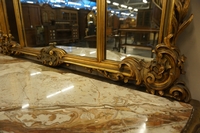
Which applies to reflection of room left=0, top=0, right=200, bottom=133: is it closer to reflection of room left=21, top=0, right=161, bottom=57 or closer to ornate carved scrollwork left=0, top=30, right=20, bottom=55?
reflection of room left=21, top=0, right=161, bottom=57

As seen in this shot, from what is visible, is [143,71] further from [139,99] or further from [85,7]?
[85,7]

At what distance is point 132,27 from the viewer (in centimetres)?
66

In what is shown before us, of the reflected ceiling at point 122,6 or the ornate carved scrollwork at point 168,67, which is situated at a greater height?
the reflected ceiling at point 122,6

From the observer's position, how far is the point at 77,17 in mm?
815

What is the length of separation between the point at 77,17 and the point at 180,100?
27.3 inches

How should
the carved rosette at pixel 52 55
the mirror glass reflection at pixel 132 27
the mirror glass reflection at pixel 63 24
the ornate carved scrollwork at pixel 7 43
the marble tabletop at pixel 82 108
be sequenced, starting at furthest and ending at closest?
the ornate carved scrollwork at pixel 7 43 < the carved rosette at pixel 52 55 < the mirror glass reflection at pixel 63 24 < the mirror glass reflection at pixel 132 27 < the marble tabletop at pixel 82 108

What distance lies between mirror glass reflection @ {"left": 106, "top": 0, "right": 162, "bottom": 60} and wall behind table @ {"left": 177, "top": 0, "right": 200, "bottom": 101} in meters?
0.11

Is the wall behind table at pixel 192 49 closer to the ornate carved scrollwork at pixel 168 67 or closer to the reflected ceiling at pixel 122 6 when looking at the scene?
the ornate carved scrollwork at pixel 168 67

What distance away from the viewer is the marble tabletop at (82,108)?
41cm

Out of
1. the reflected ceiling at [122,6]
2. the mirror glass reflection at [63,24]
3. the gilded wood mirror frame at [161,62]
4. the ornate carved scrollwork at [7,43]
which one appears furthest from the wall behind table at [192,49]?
the ornate carved scrollwork at [7,43]

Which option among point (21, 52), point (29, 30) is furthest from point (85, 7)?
point (21, 52)

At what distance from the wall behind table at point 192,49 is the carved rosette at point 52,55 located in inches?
26.3

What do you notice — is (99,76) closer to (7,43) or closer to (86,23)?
(86,23)

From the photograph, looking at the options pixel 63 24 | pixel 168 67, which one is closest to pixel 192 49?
pixel 168 67
